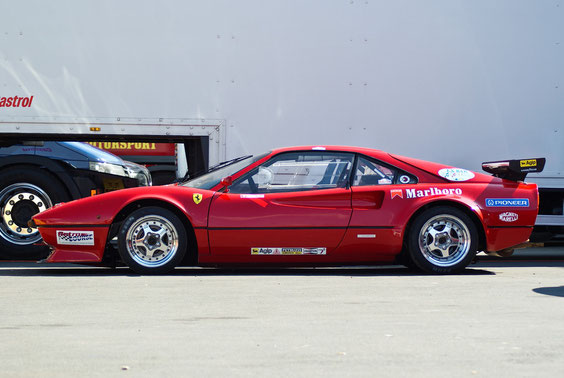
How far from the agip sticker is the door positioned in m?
0.93

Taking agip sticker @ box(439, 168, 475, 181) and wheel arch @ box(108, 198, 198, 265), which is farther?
agip sticker @ box(439, 168, 475, 181)

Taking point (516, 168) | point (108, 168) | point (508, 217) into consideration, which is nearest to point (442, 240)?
point (508, 217)

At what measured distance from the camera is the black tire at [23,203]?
28.9ft

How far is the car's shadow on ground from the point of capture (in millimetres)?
7633

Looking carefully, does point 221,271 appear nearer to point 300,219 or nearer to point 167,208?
point 167,208

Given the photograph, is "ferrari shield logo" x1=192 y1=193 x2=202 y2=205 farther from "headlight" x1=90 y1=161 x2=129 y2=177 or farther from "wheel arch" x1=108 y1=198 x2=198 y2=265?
"headlight" x1=90 y1=161 x2=129 y2=177

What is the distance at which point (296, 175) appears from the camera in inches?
299

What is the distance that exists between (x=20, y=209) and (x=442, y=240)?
441cm

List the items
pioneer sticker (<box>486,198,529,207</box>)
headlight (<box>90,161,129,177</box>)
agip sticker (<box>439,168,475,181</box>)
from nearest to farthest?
pioneer sticker (<box>486,198,529,207</box>) < agip sticker (<box>439,168,475,181</box>) < headlight (<box>90,161,129,177</box>)
